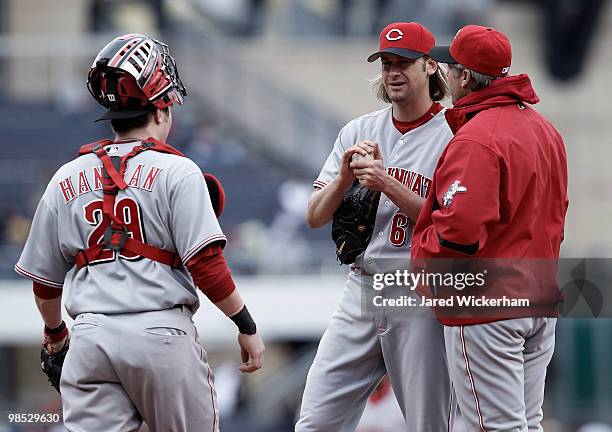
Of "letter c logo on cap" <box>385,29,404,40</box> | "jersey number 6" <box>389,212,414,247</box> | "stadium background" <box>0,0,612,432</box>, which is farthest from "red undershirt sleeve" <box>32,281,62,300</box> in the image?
"stadium background" <box>0,0,612,432</box>

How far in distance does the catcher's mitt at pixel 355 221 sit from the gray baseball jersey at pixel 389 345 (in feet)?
0.15

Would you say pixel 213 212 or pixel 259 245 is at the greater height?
pixel 213 212

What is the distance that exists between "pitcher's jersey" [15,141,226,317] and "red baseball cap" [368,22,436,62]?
1.00 m

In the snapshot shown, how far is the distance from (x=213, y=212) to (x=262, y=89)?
46.4 feet

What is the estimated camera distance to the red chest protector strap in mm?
4324

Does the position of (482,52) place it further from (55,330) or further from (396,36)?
(55,330)

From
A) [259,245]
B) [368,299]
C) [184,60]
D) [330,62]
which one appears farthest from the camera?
[330,62]

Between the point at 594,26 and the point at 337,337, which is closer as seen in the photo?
the point at 337,337

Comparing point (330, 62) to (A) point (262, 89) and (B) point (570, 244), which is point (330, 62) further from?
(B) point (570, 244)

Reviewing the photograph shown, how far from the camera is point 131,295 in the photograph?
4.33 meters

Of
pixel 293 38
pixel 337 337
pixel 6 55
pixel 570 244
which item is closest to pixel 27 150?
pixel 6 55

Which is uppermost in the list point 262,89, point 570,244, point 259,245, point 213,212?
point 213,212

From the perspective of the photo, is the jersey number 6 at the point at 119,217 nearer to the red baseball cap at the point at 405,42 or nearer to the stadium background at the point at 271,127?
the red baseball cap at the point at 405,42

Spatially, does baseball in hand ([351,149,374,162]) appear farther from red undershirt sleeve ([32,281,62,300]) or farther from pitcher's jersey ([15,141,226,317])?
red undershirt sleeve ([32,281,62,300])
